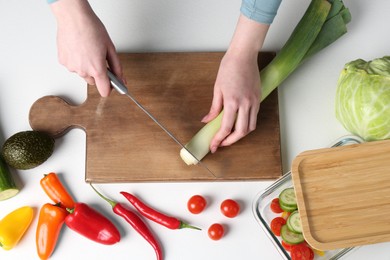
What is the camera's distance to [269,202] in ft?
5.72

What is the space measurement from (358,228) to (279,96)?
0.56 metres

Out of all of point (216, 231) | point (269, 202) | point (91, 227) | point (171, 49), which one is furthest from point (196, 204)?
point (171, 49)

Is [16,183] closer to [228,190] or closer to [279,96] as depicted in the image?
[228,190]

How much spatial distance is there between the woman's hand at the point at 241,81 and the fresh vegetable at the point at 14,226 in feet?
2.38

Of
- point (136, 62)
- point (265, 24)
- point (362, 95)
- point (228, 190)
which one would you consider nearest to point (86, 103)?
point (136, 62)

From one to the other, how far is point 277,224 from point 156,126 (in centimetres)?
54

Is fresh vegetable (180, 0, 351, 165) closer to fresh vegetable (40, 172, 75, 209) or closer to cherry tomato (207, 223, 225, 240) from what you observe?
cherry tomato (207, 223, 225, 240)

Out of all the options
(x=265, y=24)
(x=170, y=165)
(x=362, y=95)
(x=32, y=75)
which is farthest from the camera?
(x=32, y=75)

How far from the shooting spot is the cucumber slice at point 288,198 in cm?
165

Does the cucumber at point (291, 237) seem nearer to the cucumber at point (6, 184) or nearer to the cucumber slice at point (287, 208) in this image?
the cucumber slice at point (287, 208)

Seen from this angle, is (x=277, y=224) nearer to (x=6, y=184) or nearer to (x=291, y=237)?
(x=291, y=237)

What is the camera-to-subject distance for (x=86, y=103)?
1.83 metres

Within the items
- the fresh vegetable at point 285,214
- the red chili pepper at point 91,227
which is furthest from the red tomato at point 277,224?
the red chili pepper at point 91,227

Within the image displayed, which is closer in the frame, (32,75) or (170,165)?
(170,165)
